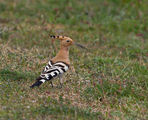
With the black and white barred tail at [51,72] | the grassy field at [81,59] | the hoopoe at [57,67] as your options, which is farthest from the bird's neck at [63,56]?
the grassy field at [81,59]

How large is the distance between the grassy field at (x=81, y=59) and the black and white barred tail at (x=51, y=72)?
0.26 m

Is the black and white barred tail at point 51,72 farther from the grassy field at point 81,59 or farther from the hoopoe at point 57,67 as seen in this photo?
the grassy field at point 81,59

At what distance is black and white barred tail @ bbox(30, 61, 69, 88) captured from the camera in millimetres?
6059

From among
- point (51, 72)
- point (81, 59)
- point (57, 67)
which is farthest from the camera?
point (81, 59)

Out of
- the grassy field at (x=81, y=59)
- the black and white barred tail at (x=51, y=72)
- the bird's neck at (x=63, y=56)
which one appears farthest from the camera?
the bird's neck at (x=63, y=56)

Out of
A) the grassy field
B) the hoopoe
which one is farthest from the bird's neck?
the grassy field

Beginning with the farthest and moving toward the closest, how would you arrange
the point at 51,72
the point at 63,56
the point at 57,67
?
the point at 63,56
the point at 57,67
the point at 51,72

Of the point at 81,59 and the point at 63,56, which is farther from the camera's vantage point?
the point at 81,59

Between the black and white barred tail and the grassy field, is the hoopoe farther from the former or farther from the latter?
the grassy field

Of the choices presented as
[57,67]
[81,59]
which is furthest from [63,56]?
[81,59]

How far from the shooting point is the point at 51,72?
6207 mm

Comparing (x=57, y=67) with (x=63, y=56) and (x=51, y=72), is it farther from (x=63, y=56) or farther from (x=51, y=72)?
(x=63, y=56)

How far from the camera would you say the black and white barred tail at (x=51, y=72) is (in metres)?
6.06

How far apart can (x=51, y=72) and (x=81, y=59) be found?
2311 millimetres
